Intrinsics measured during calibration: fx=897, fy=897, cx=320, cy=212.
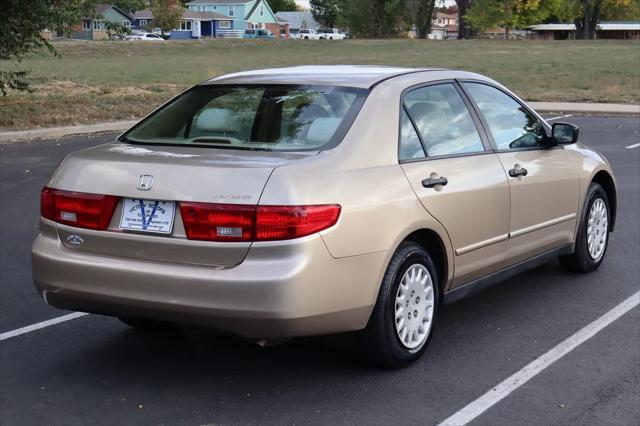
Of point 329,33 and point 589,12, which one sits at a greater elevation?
point 589,12

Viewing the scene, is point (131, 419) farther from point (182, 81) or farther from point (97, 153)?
point (182, 81)

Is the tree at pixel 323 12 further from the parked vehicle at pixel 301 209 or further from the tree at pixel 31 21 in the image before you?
the parked vehicle at pixel 301 209

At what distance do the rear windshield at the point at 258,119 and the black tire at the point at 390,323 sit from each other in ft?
2.31

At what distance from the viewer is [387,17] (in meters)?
97.4

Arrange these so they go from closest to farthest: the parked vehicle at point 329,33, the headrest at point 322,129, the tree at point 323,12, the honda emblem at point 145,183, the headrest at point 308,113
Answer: the honda emblem at point 145,183 → the headrest at point 322,129 → the headrest at point 308,113 → the parked vehicle at point 329,33 → the tree at point 323,12

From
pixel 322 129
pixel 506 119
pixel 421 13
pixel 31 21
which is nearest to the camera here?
pixel 322 129

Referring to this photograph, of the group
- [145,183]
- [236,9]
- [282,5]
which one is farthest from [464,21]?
[145,183]

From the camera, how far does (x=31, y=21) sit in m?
15.8

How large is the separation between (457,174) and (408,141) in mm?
393

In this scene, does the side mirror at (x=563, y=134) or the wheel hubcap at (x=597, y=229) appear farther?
the wheel hubcap at (x=597, y=229)

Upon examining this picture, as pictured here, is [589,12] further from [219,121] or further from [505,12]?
[219,121]

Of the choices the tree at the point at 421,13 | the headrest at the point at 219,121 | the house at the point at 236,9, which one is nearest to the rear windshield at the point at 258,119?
the headrest at the point at 219,121

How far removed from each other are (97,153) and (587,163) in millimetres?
3636

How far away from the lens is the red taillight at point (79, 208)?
14.7 ft
